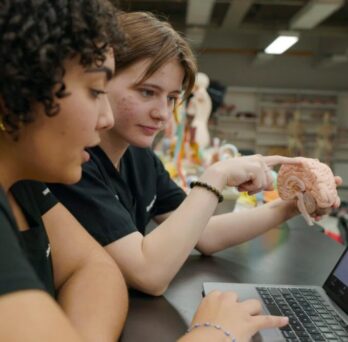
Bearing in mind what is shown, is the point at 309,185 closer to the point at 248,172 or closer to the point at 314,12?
the point at 248,172

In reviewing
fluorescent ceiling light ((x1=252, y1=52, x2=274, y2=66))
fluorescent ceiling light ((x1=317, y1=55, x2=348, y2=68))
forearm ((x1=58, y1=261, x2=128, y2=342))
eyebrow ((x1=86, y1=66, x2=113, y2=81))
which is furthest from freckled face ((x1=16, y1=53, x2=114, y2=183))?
fluorescent ceiling light ((x1=317, y1=55, x2=348, y2=68))

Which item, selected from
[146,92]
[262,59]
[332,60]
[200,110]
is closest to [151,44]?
[146,92]

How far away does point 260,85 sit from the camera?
831 centimetres

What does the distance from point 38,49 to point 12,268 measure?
24 centimetres

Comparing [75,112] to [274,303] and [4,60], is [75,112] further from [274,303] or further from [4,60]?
[274,303]

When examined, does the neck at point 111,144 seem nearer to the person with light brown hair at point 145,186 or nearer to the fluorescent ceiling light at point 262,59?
the person with light brown hair at point 145,186

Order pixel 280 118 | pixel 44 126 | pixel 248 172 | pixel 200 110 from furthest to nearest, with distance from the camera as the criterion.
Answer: pixel 280 118
pixel 200 110
pixel 248 172
pixel 44 126

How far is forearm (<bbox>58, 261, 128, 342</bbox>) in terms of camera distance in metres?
0.69

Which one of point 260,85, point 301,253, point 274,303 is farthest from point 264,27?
point 274,303

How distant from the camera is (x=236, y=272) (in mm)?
1062

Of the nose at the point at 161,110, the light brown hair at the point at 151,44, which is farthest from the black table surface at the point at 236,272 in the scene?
the light brown hair at the point at 151,44

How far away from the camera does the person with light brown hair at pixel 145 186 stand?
0.91 metres

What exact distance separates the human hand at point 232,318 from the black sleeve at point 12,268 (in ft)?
0.88

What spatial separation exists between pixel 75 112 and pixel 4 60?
0.34 ft
